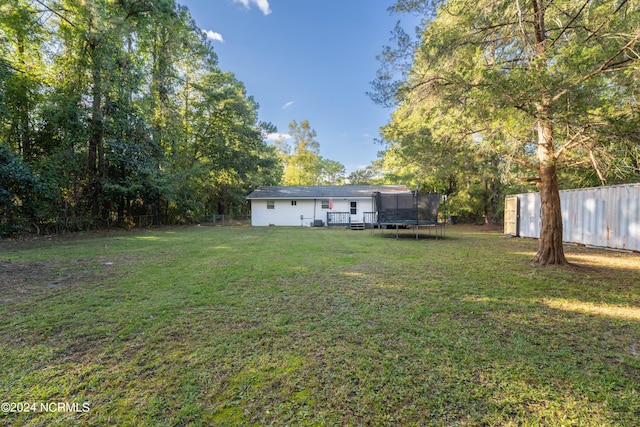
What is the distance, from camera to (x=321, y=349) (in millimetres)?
2271

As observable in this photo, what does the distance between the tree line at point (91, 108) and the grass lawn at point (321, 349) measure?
26.2 feet

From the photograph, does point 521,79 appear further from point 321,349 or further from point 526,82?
point 321,349

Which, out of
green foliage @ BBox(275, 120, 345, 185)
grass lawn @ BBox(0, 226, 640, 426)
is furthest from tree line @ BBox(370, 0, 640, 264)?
green foliage @ BBox(275, 120, 345, 185)

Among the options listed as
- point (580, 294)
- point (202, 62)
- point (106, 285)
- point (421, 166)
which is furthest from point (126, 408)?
point (202, 62)

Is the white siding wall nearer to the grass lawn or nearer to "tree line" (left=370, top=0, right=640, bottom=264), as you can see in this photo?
"tree line" (left=370, top=0, right=640, bottom=264)

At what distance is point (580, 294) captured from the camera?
3738 millimetres

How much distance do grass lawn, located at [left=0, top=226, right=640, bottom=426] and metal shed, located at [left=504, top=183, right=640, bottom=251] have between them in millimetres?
3270

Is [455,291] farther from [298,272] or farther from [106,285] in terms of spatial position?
[106,285]

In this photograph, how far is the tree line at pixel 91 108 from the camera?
31.8ft

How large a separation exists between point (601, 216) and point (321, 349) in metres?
9.84

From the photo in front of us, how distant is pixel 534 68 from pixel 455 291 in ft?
10.7

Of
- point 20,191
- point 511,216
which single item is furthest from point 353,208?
point 20,191

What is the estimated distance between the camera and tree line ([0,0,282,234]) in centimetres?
968

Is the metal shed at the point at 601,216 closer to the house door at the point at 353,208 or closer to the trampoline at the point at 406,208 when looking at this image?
the trampoline at the point at 406,208
